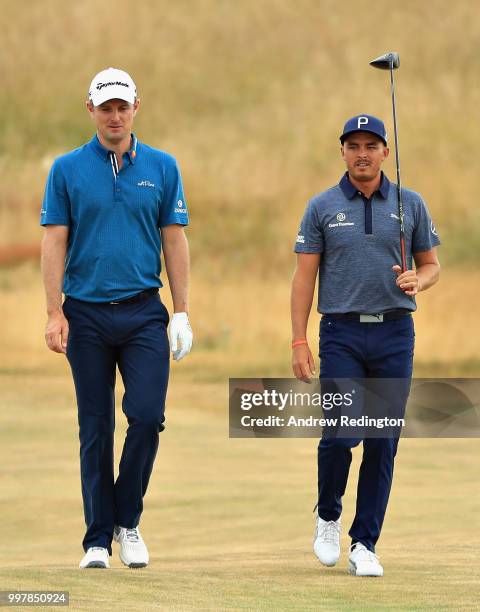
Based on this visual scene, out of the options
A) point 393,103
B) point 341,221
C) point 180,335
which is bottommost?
point 180,335

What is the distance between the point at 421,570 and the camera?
25.8 ft

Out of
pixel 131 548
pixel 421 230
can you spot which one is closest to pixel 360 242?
pixel 421 230

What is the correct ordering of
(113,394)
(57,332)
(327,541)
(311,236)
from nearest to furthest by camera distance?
(57,332)
(311,236)
(113,394)
(327,541)

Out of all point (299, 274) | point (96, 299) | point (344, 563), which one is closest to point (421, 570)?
point (344, 563)

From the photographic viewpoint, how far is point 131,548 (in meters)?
7.84

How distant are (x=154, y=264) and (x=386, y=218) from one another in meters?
1.12

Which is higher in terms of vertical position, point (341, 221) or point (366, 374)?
point (341, 221)

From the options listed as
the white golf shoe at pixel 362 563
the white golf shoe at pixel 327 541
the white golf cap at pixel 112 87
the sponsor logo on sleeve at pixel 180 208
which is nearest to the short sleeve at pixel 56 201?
the white golf cap at pixel 112 87

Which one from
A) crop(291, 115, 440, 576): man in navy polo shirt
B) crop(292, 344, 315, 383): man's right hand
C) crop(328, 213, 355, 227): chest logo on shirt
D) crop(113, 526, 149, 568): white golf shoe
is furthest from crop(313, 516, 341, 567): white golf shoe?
crop(328, 213, 355, 227): chest logo on shirt

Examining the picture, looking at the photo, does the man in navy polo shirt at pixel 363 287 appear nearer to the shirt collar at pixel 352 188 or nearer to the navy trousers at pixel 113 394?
the shirt collar at pixel 352 188

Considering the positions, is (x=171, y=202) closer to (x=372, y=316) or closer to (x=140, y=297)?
(x=140, y=297)

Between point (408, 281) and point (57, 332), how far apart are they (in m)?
1.65

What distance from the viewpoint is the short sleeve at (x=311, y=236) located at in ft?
25.6

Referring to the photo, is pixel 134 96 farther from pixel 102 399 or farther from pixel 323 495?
pixel 323 495
